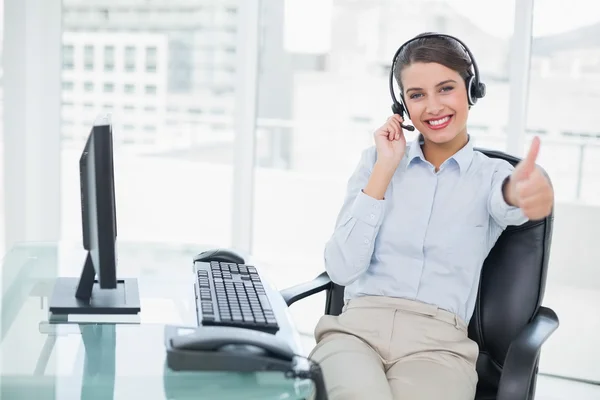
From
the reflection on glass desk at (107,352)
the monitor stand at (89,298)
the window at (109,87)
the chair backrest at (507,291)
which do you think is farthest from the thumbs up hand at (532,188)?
the window at (109,87)

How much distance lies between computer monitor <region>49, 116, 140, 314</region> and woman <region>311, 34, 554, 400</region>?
0.45 m

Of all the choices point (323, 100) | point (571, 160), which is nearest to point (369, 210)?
point (571, 160)

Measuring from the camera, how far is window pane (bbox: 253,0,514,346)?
3.20 metres

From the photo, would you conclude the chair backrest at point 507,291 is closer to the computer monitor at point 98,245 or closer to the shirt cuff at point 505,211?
the shirt cuff at point 505,211

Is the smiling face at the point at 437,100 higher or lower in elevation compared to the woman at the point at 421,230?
higher

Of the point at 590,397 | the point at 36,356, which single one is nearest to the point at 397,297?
the point at 36,356

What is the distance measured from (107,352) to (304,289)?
67 centimetres

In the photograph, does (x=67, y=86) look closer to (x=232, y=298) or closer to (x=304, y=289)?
(x=304, y=289)

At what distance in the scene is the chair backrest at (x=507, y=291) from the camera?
1830 mm

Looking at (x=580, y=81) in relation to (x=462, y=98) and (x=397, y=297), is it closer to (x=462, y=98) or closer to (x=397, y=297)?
(x=462, y=98)

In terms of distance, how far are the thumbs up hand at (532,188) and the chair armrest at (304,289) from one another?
0.57 m

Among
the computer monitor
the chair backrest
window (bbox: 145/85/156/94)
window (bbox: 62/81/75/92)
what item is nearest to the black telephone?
the computer monitor

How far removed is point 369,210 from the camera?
1.78 meters

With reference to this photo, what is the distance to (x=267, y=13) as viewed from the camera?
3488 mm
